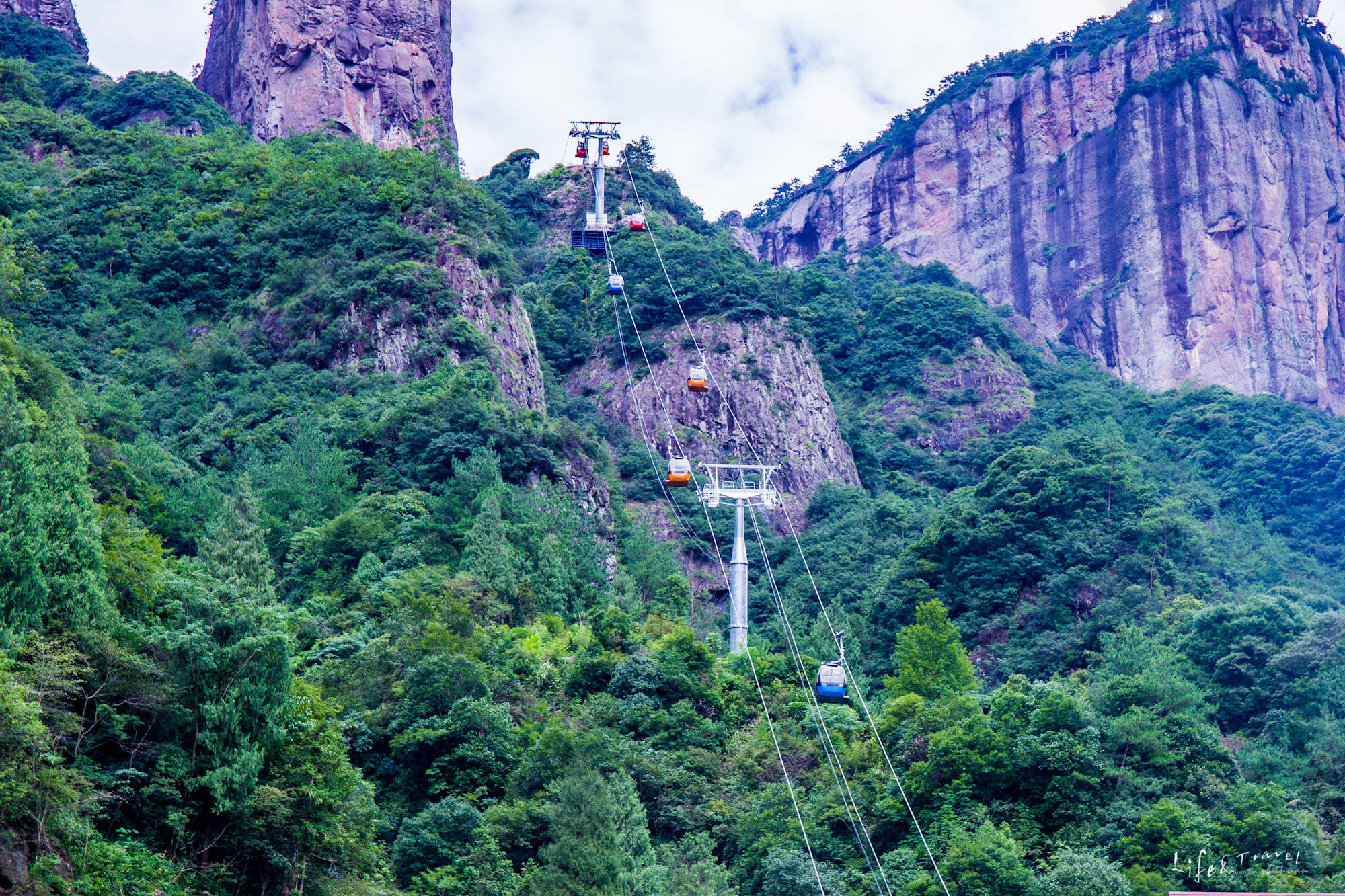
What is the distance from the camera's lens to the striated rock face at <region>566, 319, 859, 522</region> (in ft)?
204

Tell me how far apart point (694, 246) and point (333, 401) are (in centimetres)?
2300

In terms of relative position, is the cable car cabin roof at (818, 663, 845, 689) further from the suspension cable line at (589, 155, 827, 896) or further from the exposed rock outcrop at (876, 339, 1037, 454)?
the exposed rock outcrop at (876, 339, 1037, 454)

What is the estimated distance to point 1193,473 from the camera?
6656 cm

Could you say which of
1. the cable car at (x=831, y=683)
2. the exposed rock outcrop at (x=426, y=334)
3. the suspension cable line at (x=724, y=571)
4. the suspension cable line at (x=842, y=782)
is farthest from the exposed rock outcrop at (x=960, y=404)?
the cable car at (x=831, y=683)

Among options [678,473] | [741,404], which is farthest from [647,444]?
[678,473]

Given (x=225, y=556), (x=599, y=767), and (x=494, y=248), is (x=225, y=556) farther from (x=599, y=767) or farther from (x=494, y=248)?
(x=494, y=248)

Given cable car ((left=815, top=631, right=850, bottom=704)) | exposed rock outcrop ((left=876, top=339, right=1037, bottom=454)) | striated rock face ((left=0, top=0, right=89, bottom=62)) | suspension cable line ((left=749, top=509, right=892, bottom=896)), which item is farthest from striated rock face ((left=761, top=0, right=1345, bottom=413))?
cable car ((left=815, top=631, right=850, bottom=704))

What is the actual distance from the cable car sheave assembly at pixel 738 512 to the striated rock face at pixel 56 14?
97.7ft

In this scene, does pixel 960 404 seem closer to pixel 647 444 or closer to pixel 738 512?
pixel 647 444

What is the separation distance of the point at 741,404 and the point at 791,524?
250 inches

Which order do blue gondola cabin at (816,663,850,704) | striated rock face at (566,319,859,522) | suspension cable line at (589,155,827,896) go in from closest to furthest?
suspension cable line at (589,155,827,896) → blue gondola cabin at (816,663,850,704) → striated rock face at (566,319,859,522)

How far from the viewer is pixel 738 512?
141ft

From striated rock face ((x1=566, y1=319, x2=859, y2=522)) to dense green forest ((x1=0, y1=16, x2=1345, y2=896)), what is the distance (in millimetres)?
1261

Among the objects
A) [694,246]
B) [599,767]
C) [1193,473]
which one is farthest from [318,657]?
[1193,473]
